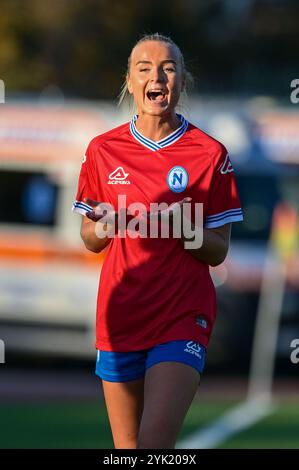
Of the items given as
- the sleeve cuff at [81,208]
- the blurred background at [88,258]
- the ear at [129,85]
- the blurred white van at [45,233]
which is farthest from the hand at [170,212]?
the blurred white van at [45,233]

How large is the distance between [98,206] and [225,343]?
13005mm

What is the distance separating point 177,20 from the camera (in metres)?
30.4

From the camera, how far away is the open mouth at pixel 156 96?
668 centimetres

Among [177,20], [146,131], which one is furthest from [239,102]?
[146,131]

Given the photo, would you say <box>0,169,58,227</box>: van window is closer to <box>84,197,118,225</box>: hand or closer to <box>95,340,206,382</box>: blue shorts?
<box>95,340,206,382</box>: blue shorts

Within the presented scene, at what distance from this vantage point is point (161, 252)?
6.62 metres

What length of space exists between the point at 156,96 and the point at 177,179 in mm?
398

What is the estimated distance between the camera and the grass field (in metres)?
12.7

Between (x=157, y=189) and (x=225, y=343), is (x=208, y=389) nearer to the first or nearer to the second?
(x=225, y=343)

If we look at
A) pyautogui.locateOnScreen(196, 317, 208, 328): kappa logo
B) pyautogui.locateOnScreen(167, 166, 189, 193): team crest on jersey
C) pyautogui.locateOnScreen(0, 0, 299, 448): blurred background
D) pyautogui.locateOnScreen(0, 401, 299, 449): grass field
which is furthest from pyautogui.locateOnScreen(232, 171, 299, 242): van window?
pyautogui.locateOnScreen(167, 166, 189, 193): team crest on jersey

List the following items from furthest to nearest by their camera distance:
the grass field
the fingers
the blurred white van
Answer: the blurred white van → the grass field → the fingers

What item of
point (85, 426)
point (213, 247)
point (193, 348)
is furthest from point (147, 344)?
point (85, 426)

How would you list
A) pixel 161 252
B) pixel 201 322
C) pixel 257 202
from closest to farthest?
pixel 161 252, pixel 201 322, pixel 257 202

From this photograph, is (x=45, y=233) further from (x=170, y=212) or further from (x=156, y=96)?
(x=170, y=212)
